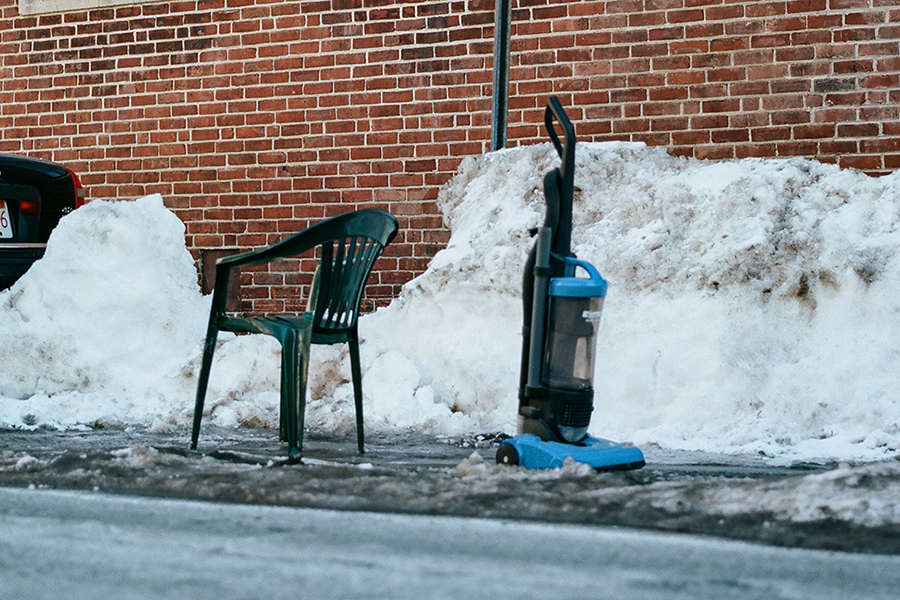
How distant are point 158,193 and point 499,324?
3239 mm

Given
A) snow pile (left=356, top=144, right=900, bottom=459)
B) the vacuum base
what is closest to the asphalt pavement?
the vacuum base

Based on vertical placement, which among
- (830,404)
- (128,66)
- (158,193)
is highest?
(128,66)

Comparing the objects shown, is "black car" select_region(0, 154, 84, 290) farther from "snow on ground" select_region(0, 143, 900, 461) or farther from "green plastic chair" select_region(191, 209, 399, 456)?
"green plastic chair" select_region(191, 209, 399, 456)

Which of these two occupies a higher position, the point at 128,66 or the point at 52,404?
the point at 128,66

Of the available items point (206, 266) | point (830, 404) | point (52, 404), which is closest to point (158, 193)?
point (206, 266)

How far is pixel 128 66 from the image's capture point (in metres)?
7.56

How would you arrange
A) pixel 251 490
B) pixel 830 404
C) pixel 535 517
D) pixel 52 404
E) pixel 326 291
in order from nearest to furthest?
pixel 535 517, pixel 251 490, pixel 326 291, pixel 830 404, pixel 52 404

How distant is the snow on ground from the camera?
186 inches

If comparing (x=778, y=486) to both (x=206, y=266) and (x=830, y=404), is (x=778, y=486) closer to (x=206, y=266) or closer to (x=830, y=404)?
(x=830, y=404)

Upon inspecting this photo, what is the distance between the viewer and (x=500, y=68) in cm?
661

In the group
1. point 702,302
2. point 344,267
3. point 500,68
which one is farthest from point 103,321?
point 702,302

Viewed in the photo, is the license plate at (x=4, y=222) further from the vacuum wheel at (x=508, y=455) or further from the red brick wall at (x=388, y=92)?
the vacuum wheel at (x=508, y=455)

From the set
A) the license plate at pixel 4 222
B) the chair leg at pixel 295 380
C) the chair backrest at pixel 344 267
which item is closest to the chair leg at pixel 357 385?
the chair backrest at pixel 344 267

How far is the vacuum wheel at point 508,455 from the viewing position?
11.3ft
